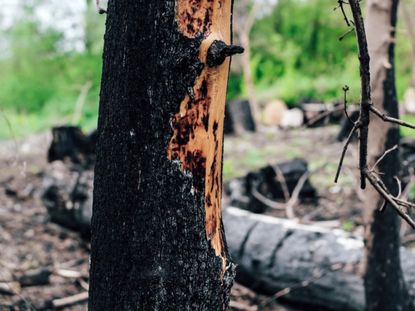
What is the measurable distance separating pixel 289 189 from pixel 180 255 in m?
4.99

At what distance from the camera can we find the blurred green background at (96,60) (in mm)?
13984

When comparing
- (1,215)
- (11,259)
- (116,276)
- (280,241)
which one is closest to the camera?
(116,276)

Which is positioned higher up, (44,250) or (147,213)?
(147,213)

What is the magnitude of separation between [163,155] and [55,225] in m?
4.62

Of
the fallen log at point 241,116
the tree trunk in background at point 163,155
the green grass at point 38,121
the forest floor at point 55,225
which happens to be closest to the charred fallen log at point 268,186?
the forest floor at point 55,225

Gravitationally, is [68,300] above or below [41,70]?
below

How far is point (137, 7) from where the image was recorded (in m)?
1.63

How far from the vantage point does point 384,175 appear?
3168 millimetres

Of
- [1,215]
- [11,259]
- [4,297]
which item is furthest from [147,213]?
[1,215]

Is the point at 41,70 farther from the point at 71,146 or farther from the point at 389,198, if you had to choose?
the point at 389,198

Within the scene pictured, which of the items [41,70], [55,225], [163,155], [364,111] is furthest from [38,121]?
[364,111]

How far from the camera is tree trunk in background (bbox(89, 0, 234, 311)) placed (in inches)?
63.8

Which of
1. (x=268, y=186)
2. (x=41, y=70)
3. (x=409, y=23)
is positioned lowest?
(x=268, y=186)

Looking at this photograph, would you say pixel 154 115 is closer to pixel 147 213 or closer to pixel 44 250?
pixel 147 213
